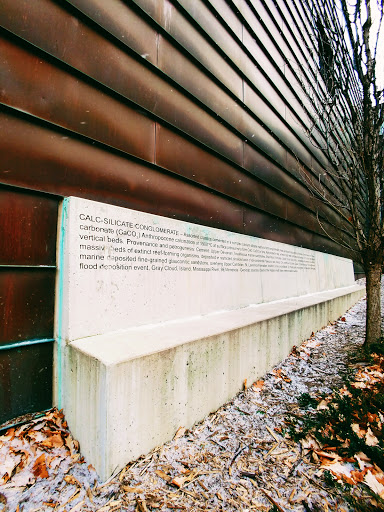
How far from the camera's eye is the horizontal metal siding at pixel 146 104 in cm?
214

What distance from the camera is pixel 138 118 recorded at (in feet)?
9.37

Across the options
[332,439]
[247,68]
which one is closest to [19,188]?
[332,439]

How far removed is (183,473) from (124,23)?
3811 millimetres

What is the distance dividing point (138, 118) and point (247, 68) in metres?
2.91

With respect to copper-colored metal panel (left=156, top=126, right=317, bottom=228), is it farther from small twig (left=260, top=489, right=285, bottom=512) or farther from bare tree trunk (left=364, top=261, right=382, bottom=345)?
small twig (left=260, top=489, right=285, bottom=512)

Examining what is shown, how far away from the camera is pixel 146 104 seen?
2.93 metres

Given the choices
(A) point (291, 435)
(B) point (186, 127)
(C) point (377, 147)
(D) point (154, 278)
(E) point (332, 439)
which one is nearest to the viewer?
(E) point (332, 439)

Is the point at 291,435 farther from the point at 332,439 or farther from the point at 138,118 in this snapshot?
the point at 138,118

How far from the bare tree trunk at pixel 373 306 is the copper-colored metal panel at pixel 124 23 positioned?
4.24 metres

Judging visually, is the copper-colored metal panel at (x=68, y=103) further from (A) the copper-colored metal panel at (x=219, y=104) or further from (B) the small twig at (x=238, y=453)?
(B) the small twig at (x=238, y=453)

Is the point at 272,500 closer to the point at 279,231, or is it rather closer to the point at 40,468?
the point at 40,468

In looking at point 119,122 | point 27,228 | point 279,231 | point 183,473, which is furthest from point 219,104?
point 183,473

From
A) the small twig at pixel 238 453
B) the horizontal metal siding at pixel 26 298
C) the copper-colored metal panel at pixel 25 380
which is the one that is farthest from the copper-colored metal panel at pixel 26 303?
the small twig at pixel 238 453

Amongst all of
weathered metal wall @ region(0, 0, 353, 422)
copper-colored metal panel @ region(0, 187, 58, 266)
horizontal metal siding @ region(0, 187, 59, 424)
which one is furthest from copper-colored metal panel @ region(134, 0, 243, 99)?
horizontal metal siding @ region(0, 187, 59, 424)
